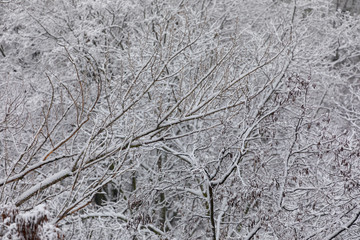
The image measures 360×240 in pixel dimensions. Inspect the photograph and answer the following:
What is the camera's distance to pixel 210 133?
7.91m

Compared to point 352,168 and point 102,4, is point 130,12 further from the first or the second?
point 352,168

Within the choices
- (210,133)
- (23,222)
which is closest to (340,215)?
(210,133)

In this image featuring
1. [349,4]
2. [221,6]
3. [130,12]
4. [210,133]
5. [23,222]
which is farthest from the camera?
[349,4]

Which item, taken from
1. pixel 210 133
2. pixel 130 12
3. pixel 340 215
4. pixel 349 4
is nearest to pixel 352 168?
pixel 340 215

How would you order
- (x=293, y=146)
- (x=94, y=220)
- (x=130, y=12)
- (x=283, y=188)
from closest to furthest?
1. (x=283, y=188)
2. (x=293, y=146)
3. (x=94, y=220)
4. (x=130, y=12)

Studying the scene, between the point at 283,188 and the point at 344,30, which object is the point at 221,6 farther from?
the point at 283,188

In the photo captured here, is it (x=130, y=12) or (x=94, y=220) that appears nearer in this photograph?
(x=94, y=220)

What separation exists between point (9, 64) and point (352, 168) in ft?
31.0

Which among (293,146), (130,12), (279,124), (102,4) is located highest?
(102,4)

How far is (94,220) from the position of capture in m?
7.41

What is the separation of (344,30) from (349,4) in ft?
23.4

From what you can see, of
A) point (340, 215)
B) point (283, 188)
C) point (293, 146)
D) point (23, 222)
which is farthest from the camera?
point (293, 146)

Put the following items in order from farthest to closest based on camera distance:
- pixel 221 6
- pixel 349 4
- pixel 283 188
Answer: pixel 349 4, pixel 221 6, pixel 283 188

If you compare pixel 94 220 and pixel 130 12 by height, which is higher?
pixel 130 12
